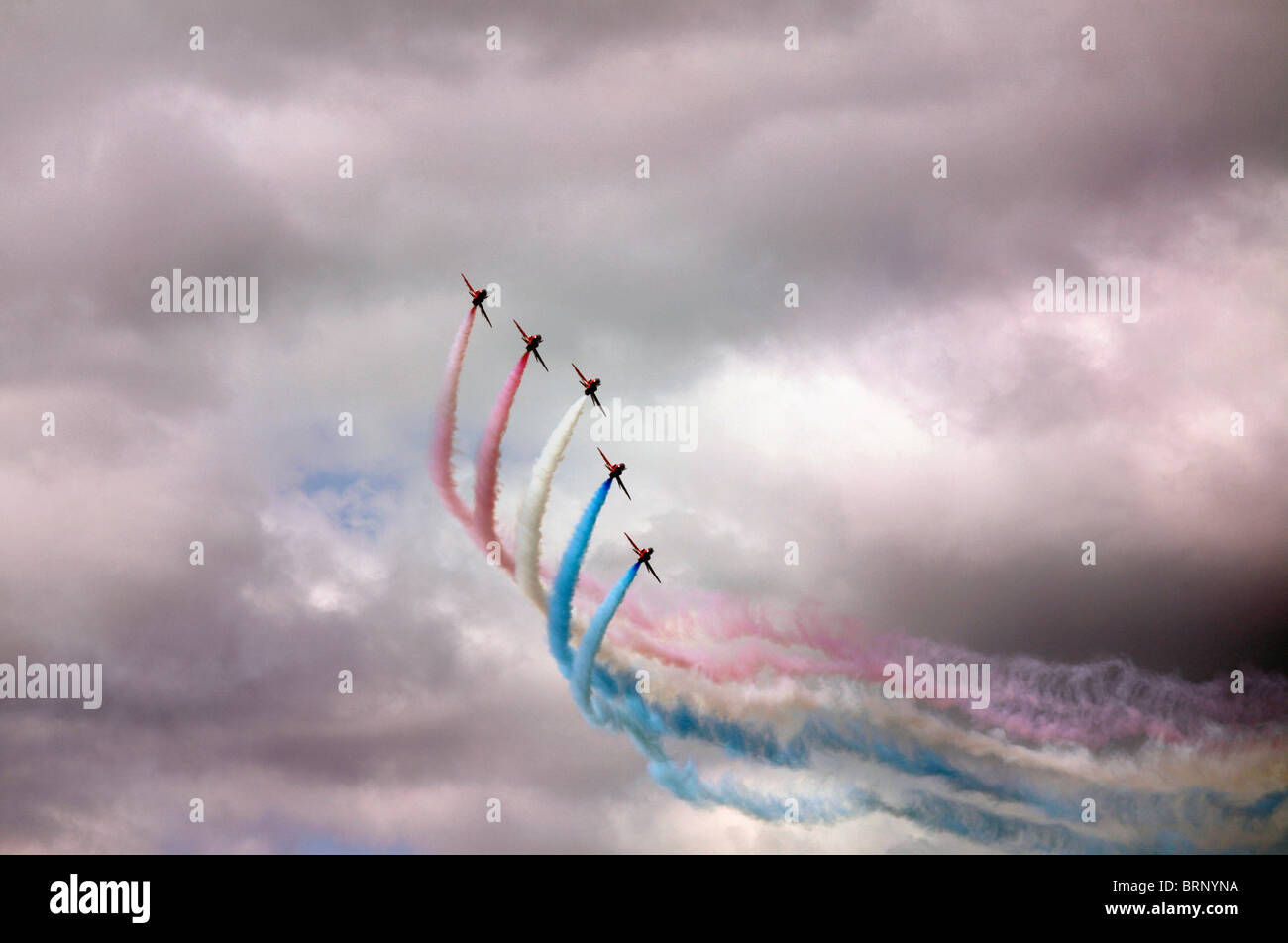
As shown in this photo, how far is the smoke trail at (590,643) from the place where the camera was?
123 meters

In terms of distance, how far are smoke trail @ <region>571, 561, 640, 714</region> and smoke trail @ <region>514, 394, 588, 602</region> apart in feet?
15.9

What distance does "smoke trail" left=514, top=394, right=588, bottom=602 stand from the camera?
405 ft

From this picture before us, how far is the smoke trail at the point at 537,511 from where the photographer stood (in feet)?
405

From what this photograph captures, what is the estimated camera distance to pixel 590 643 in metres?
124

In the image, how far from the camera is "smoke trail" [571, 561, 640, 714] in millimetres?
123312

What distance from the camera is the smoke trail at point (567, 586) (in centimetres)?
12325

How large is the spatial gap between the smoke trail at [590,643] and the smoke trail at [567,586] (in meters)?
0.99

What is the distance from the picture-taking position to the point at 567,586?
12325 centimetres

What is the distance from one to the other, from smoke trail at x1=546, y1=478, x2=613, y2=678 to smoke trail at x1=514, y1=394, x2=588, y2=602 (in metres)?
1.34

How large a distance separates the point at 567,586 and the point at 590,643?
5.39 meters
